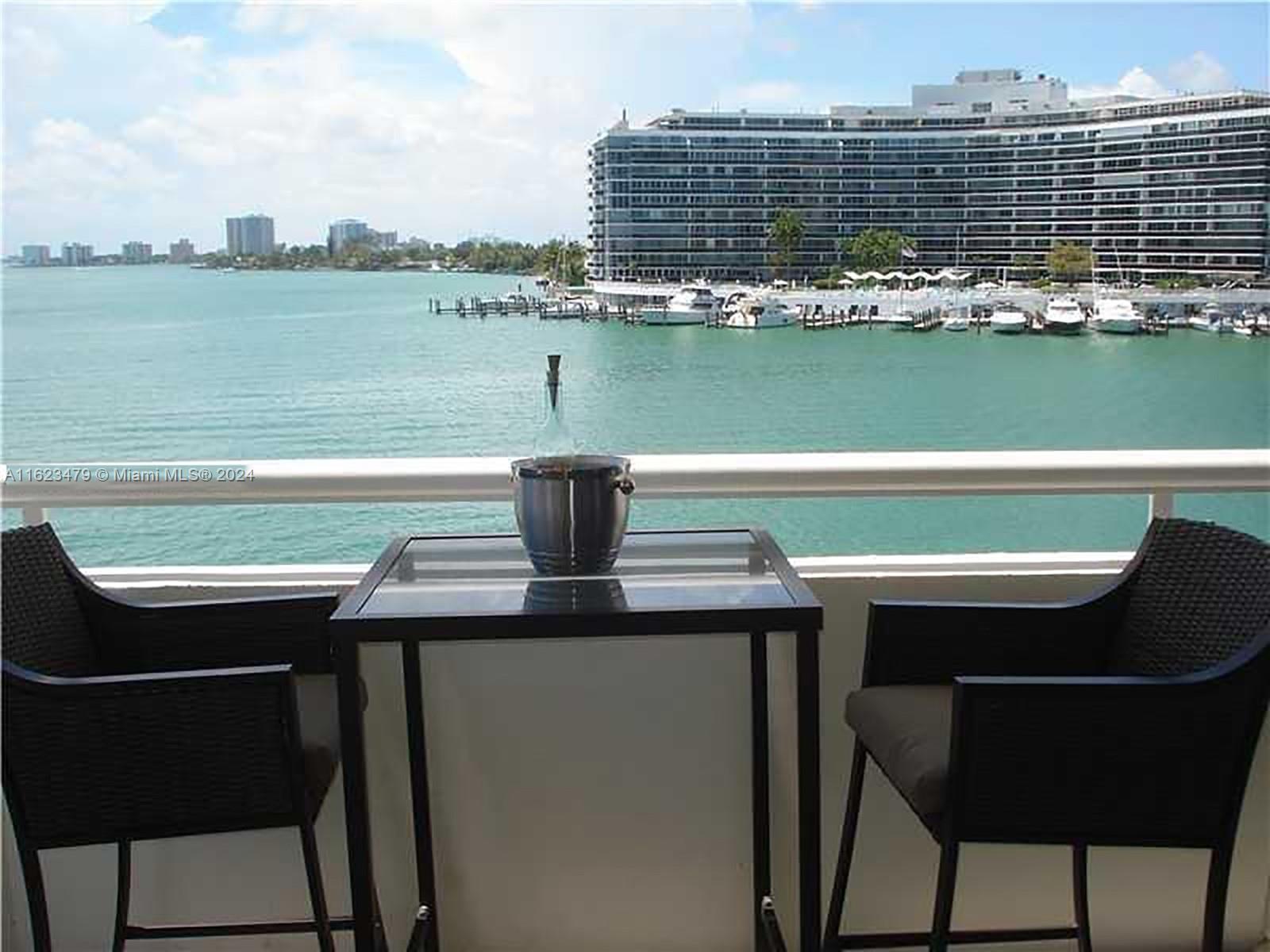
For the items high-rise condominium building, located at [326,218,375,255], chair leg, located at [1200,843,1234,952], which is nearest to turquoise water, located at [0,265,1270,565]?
high-rise condominium building, located at [326,218,375,255]

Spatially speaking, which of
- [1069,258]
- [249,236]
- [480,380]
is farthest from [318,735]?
[249,236]

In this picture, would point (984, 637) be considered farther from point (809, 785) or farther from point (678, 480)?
point (678, 480)

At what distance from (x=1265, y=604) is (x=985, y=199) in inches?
503

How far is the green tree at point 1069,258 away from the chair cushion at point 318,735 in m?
14.8

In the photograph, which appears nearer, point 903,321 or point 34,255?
point 34,255

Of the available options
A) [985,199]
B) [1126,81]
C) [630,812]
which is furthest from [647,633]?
[1126,81]

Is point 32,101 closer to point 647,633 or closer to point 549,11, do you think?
point 549,11

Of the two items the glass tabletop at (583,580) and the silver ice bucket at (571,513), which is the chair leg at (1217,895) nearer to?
the glass tabletop at (583,580)

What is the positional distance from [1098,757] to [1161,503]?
0.70 m

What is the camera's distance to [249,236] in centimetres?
2497

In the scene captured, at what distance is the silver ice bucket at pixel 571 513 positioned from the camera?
1.58 metres

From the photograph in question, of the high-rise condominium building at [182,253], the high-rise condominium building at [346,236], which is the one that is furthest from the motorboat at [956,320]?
the high-rise condominium building at [182,253]

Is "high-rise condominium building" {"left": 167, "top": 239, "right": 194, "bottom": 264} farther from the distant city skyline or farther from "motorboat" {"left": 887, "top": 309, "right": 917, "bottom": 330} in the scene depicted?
"motorboat" {"left": 887, "top": 309, "right": 917, "bottom": 330}

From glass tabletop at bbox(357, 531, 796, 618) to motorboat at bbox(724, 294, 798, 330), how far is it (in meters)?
14.1
